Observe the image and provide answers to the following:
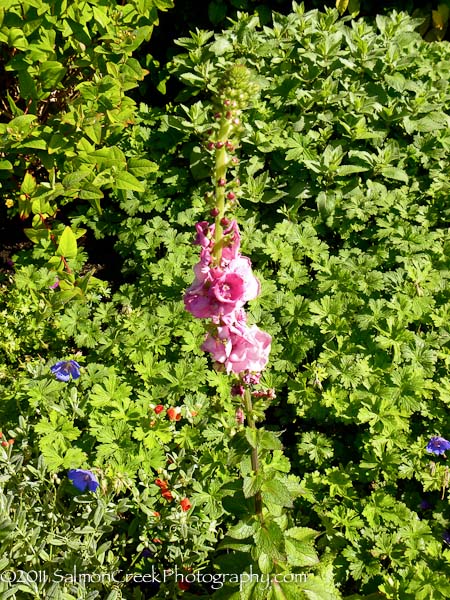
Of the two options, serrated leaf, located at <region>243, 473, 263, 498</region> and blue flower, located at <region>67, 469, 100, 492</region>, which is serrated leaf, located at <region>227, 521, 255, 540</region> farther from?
blue flower, located at <region>67, 469, 100, 492</region>

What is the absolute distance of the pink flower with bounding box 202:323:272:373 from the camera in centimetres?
162

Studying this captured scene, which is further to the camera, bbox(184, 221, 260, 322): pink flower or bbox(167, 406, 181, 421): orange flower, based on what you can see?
bbox(167, 406, 181, 421): orange flower

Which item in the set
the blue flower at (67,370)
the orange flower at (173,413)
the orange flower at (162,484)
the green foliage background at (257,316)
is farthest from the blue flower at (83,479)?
the blue flower at (67,370)

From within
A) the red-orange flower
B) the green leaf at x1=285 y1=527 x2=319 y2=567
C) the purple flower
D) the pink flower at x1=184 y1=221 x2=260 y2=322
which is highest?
the pink flower at x1=184 y1=221 x2=260 y2=322

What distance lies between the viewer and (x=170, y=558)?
2.36m

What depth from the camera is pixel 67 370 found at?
2.65 metres

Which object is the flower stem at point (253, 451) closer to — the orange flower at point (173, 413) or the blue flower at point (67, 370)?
the orange flower at point (173, 413)

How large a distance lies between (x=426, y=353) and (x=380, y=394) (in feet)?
1.19

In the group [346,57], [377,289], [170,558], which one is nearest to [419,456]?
[377,289]

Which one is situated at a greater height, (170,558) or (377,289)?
(377,289)

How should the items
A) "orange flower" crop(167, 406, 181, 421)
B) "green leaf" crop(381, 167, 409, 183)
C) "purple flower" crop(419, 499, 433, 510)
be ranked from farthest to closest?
"green leaf" crop(381, 167, 409, 183)
"purple flower" crop(419, 499, 433, 510)
"orange flower" crop(167, 406, 181, 421)

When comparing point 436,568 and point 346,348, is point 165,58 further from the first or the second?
point 436,568

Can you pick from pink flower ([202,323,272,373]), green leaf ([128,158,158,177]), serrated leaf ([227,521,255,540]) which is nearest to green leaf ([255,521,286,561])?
serrated leaf ([227,521,255,540])

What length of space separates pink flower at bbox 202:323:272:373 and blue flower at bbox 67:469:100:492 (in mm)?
876
